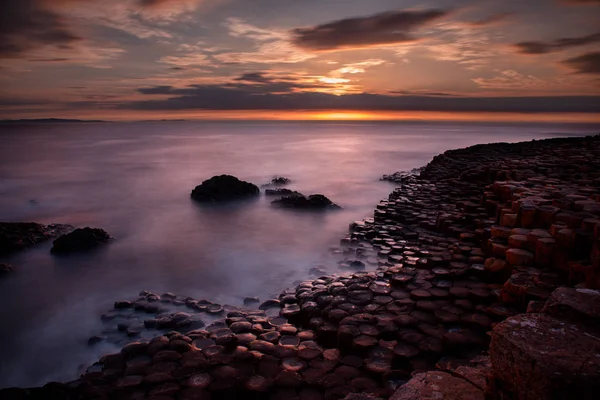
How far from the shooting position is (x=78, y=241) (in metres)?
8.41

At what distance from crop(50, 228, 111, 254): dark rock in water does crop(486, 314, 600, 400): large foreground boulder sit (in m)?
8.66

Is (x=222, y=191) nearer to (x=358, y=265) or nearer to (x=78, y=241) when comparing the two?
(x=78, y=241)

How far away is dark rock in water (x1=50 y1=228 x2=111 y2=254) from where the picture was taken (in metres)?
8.20

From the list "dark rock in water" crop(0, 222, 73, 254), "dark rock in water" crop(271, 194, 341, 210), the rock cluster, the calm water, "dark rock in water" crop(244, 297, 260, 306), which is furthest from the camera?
"dark rock in water" crop(271, 194, 341, 210)

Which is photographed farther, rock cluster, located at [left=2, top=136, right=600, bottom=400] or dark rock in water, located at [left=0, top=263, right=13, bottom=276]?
dark rock in water, located at [left=0, top=263, right=13, bottom=276]

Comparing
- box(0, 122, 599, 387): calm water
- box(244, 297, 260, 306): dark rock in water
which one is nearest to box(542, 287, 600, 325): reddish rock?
box(244, 297, 260, 306): dark rock in water

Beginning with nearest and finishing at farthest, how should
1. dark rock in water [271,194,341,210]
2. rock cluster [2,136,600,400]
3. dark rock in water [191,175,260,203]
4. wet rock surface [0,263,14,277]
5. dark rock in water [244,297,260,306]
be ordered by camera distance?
rock cluster [2,136,600,400]
dark rock in water [244,297,260,306]
wet rock surface [0,263,14,277]
dark rock in water [271,194,341,210]
dark rock in water [191,175,260,203]

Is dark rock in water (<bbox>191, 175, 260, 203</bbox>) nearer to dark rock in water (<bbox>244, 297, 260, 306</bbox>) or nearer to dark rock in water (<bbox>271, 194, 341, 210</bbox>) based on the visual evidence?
dark rock in water (<bbox>271, 194, 341, 210</bbox>)

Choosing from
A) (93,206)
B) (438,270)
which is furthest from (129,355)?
(93,206)

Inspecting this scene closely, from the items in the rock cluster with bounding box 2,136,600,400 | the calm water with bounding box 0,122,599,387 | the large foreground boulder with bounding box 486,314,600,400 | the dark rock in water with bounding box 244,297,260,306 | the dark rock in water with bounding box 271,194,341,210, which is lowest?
the calm water with bounding box 0,122,599,387

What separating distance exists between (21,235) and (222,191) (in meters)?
6.57

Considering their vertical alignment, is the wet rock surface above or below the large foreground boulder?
below

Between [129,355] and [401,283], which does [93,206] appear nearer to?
[129,355]

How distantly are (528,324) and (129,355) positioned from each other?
374 cm
